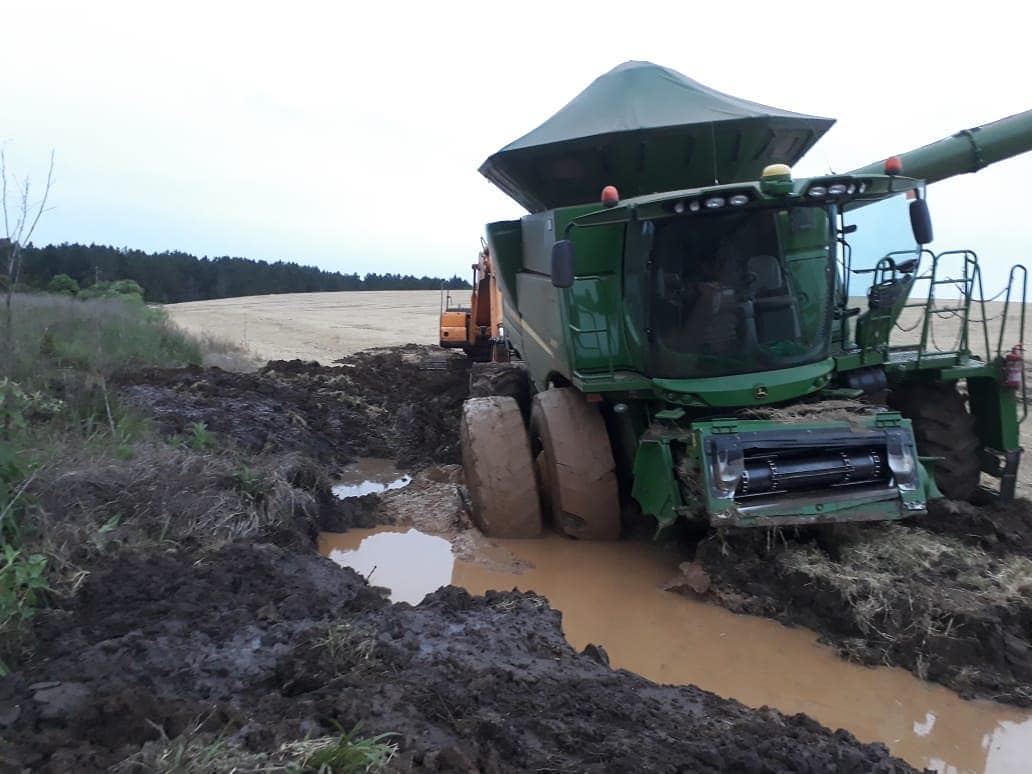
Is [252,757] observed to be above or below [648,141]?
below

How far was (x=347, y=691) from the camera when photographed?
3.11 meters

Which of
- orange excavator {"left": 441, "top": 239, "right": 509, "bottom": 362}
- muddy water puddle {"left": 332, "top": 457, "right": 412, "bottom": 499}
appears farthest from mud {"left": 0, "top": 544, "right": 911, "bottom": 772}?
orange excavator {"left": 441, "top": 239, "right": 509, "bottom": 362}

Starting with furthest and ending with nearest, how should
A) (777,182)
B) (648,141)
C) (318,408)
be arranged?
(318,408), (648,141), (777,182)

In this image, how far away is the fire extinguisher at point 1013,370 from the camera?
6.37 metres

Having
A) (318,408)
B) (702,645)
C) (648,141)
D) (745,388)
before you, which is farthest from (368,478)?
(702,645)

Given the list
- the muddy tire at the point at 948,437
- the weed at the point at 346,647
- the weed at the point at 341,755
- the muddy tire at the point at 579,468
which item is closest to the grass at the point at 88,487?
the weed at the point at 346,647

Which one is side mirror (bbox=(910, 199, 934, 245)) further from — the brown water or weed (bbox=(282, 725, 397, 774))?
weed (bbox=(282, 725, 397, 774))

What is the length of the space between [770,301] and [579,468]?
68.1 inches

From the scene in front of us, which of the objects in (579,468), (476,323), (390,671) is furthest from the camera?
(476,323)

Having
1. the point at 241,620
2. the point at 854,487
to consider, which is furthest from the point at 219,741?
the point at 854,487

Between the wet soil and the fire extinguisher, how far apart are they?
1.09 metres

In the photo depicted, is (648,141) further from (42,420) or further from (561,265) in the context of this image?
(42,420)

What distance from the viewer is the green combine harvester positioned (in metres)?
5.27

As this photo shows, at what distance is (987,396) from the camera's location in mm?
6645
